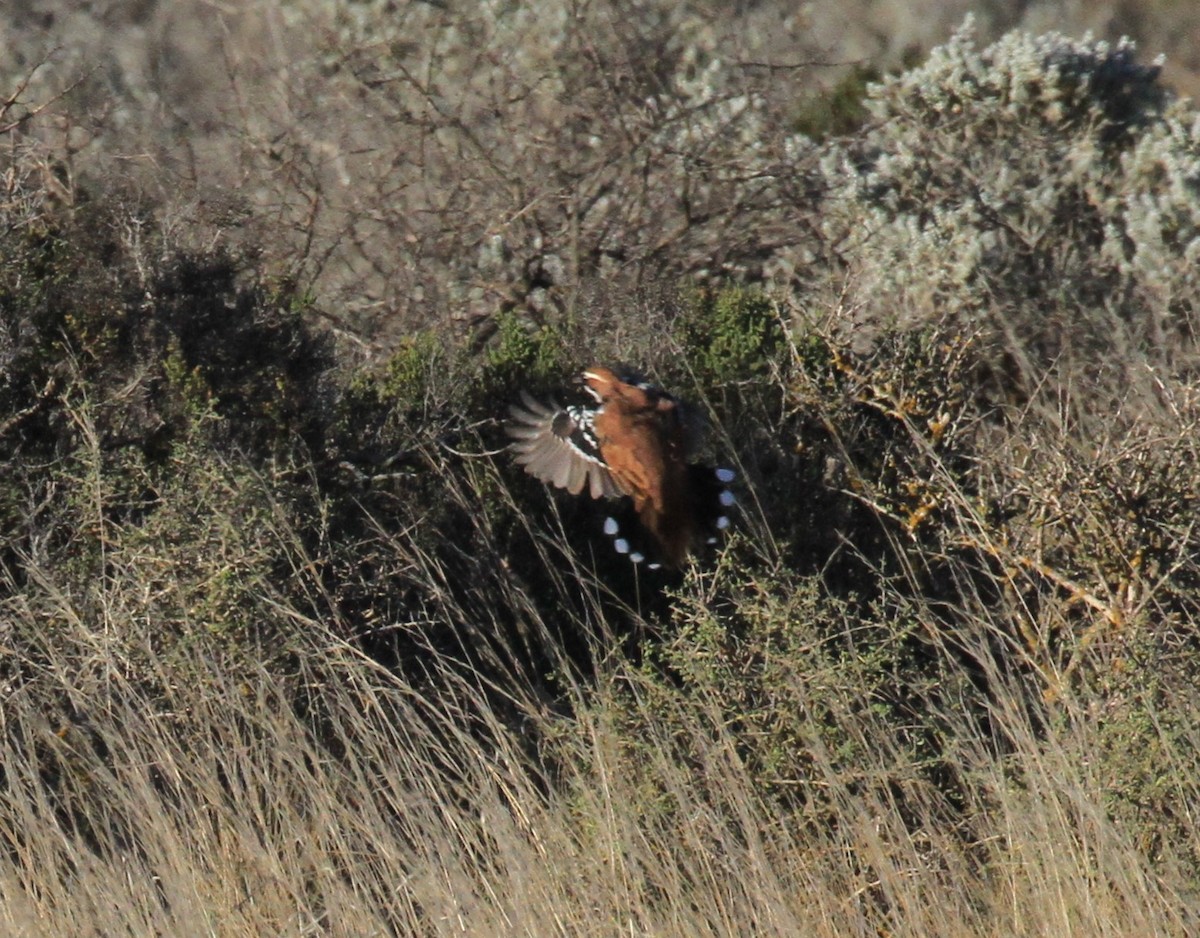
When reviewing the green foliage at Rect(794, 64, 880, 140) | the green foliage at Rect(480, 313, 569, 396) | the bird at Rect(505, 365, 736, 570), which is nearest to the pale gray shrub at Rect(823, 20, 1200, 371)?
the green foliage at Rect(794, 64, 880, 140)

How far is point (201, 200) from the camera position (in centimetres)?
559

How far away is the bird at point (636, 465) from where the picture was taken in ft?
16.5

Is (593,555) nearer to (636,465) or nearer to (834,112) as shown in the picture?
(636,465)

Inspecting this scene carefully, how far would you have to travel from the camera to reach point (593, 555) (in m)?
5.38

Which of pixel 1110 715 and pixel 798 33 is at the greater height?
pixel 798 33

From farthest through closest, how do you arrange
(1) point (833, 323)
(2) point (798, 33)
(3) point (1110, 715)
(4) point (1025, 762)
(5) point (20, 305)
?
(2) point (798, 33), (1) point (833, 323), (5) point (20, 305), (3) point (1110, 715), (4) point (1025, 762)

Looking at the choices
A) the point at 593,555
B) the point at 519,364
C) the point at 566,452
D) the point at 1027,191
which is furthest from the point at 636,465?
the point at 1027,191

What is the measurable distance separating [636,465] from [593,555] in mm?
456

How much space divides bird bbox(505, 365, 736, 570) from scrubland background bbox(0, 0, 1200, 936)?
0.16 metres

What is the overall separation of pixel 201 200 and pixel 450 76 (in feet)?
9.85

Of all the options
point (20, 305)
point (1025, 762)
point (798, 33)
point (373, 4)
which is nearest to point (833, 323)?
point (1025, 762)

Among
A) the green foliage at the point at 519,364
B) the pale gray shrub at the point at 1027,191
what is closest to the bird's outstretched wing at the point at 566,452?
the green foliage at the point at 519,364

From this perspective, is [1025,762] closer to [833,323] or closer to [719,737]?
[719,737]

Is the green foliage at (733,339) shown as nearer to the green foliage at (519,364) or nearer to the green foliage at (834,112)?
the green foliage at (519,364)
